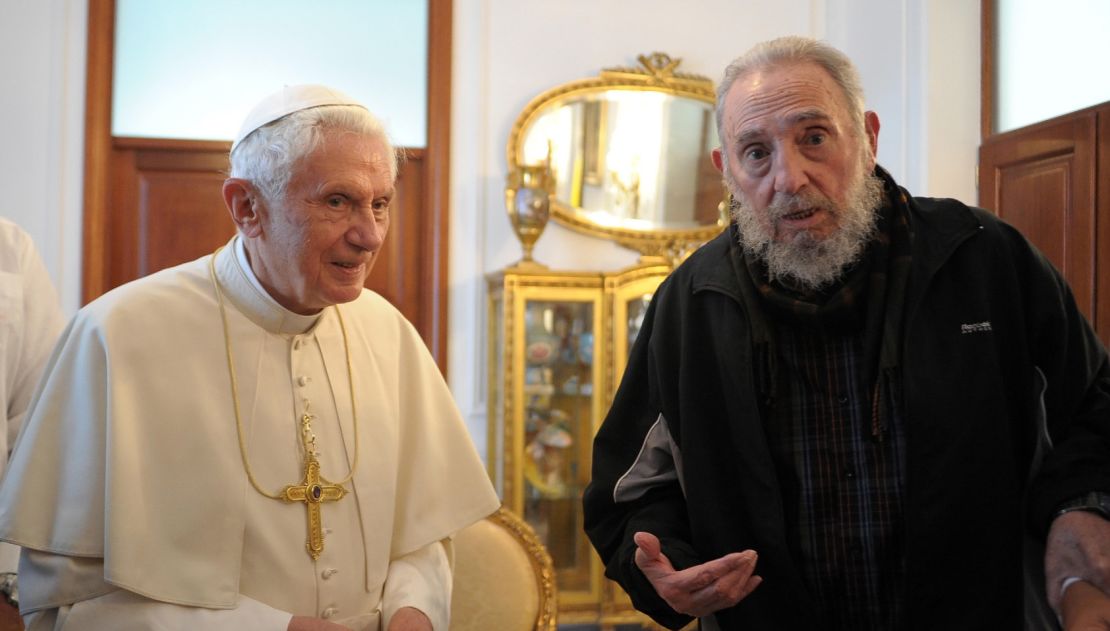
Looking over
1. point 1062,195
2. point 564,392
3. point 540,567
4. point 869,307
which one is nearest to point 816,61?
point 869,307

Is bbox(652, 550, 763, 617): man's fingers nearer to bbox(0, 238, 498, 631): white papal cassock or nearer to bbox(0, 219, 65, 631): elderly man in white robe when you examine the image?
bbox(0, 238, 498, 631): white papal cassock

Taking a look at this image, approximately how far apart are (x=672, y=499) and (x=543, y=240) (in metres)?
3.77

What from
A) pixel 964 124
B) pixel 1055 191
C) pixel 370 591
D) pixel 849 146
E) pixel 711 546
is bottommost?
pixel 370 591

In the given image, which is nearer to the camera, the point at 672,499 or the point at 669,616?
the point at 669,616

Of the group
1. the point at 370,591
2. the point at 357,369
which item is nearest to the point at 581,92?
the point at 357,369

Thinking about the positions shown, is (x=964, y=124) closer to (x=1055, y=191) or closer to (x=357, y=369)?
(x=1055, y=191)

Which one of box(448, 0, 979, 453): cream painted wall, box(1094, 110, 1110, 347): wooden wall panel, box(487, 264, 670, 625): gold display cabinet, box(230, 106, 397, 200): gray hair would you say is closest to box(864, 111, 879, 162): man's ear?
box(230, 106, 397, 200): gray hair

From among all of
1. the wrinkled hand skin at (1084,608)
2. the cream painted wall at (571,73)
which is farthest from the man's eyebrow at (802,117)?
the cream painted wall at (571,73)

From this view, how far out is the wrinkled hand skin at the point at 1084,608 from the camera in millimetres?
1453

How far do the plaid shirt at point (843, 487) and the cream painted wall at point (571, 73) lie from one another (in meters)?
3.76

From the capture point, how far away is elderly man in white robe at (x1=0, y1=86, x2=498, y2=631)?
1860mm

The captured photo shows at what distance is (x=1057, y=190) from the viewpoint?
14.6 feet

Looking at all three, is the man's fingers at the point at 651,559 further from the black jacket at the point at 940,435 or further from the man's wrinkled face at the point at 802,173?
the man's wrinkled face at the point at 802,173

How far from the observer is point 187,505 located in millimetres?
1934
